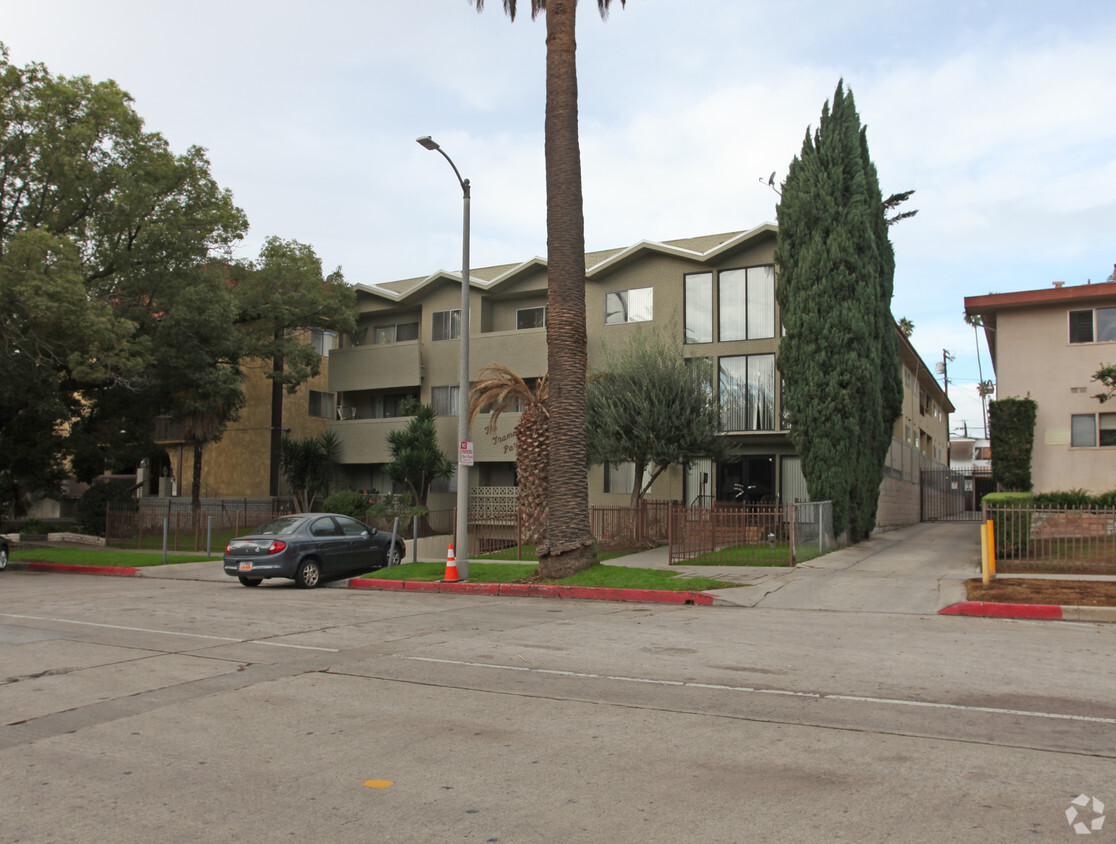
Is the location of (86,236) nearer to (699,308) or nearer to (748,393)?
(699,308)

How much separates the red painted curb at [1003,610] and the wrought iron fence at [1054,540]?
13.2 ft

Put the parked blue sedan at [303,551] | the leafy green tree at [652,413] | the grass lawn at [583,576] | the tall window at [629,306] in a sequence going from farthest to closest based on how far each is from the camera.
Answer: the tall window at [629,306] < the leafy green tree at [652,413] < the parked blue sedan at [303,551] < the grass lawn at [583,576]

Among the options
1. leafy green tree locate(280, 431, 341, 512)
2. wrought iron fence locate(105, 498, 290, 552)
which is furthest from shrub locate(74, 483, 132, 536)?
leafy green tree locate(280, 431, 341, 512)

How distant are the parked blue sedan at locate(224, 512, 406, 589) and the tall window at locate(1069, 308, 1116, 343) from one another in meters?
19.1

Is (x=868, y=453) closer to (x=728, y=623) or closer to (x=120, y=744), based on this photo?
(x=728, y=623)

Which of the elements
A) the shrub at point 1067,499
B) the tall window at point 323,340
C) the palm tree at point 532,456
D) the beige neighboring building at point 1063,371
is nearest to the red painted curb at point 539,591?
the palm tree at point 532,456

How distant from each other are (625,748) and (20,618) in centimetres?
1072

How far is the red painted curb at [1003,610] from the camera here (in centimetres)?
1216

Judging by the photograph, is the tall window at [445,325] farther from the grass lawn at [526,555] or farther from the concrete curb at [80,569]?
the concrete curb at [80,569]

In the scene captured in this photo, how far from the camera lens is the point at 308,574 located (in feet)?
58.0

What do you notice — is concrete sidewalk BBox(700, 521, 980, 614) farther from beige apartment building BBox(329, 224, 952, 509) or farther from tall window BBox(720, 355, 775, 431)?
beige apartment building BBox(329, 224, 952, 509)

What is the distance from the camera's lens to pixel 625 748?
578 centimetres

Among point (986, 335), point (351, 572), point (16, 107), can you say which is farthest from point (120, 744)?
point (986, 335)

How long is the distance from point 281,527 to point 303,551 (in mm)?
844
